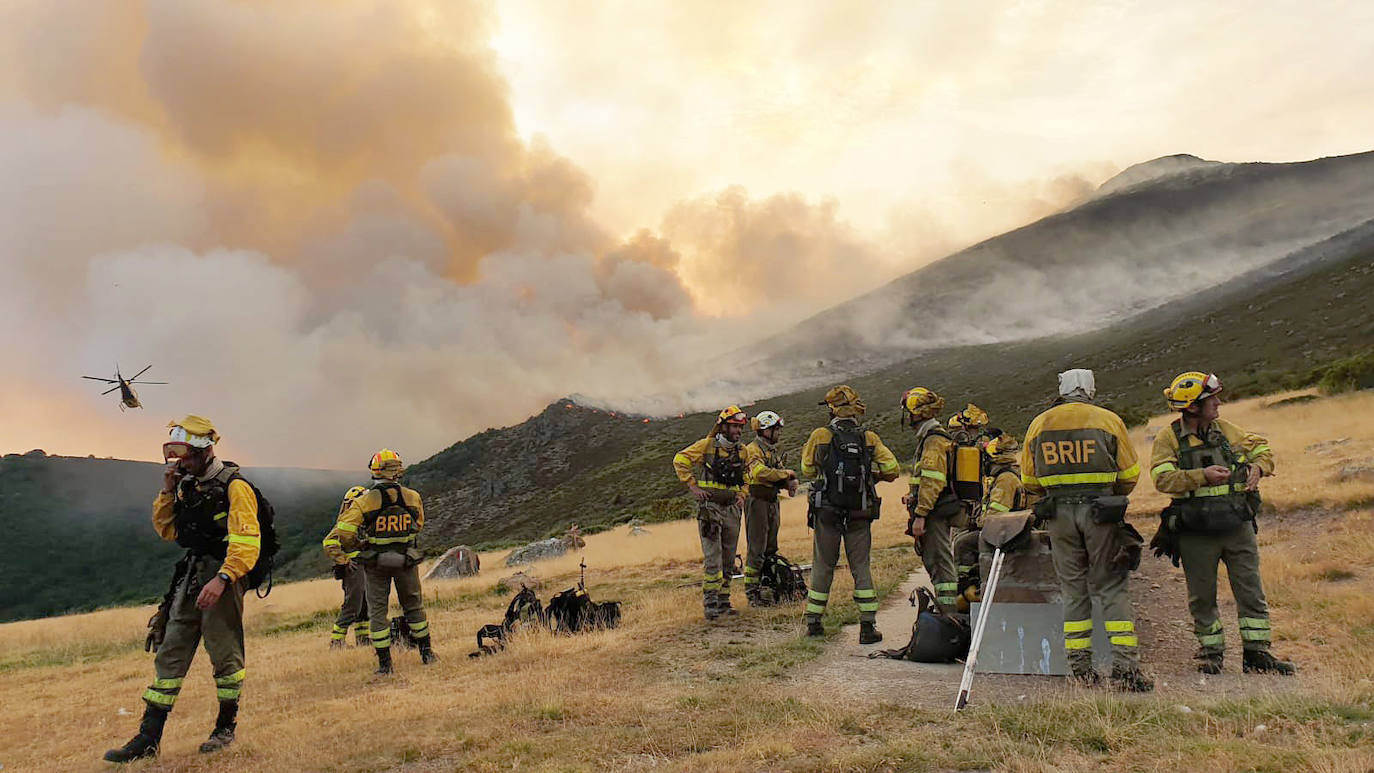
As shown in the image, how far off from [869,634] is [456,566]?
1911 centimetres

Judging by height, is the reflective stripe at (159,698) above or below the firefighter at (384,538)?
below

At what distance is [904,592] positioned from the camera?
11445mm

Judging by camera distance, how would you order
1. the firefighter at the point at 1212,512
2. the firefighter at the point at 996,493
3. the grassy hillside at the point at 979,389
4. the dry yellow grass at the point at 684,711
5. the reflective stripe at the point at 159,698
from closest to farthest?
the dry yellow grass at the point at 684,711, the reflective stripe at the point at 159,698, the firefighter at the point at 1212,512, the firefighter at the point at 996,493, the grassy hillside at the point at 979,389

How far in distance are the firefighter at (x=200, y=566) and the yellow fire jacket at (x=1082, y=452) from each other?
20.9 feet

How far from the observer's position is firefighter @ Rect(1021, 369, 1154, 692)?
5.75m

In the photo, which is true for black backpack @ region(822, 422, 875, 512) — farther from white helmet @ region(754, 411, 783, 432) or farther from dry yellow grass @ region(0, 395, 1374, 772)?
white helmet @ region(754, 411, 783, 432)

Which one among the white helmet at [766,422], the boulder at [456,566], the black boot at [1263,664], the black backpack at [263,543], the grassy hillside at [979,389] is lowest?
the boulder at [456,566]

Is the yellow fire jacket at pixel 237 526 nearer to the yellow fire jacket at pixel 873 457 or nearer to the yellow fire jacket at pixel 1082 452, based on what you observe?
the yellow fire jacket at pixel 873 457

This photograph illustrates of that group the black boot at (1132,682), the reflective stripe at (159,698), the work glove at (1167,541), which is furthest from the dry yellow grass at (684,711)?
the work glove at (1167,541)

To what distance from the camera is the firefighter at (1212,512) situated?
5.96 meters

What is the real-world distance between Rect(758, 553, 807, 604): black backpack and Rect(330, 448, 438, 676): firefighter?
4817mm

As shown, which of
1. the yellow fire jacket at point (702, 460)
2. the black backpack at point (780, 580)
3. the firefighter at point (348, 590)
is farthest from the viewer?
the firefighter at point (348, 590)

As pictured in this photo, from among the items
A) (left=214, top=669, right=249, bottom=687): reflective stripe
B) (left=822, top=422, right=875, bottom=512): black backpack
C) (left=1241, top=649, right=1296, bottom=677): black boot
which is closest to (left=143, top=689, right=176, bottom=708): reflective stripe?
(left=214, top=669, right=249, bottom=687): reflective stripe

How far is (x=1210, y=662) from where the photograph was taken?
20.0 ft
